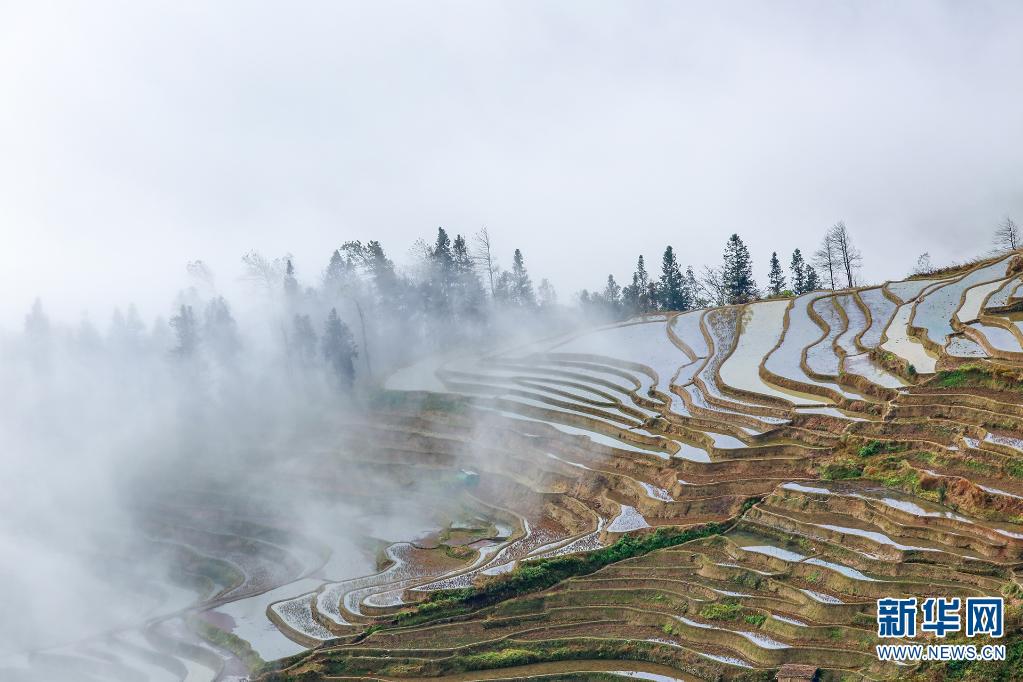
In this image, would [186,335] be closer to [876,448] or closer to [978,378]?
[876,448]

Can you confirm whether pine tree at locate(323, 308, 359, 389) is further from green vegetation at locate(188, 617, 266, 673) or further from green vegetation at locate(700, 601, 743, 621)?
green vegetation at locate(700, 601, 743, 621)

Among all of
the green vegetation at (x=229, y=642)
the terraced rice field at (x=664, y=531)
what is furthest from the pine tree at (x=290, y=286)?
the green vegetation at (x=229, y=642)

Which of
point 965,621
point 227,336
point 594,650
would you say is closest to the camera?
point 965,621

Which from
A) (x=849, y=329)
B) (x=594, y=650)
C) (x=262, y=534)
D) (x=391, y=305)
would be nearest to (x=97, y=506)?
(x=262, y=534)

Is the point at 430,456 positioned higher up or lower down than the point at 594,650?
higher up

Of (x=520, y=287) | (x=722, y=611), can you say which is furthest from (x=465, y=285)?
(x=722, y=611)

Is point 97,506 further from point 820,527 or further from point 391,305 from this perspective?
point 820,527
